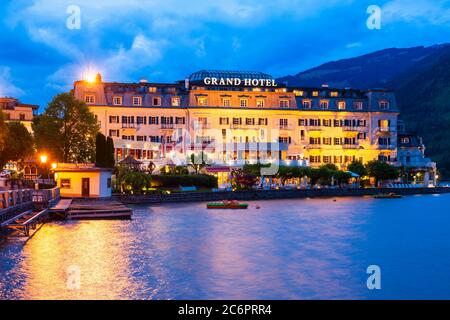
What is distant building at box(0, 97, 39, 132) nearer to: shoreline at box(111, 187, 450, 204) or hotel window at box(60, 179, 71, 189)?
shoreline at box(111, 187, 450, 204)

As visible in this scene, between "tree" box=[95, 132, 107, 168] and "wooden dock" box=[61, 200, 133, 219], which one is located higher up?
"tree" box=[95, 132, 107, 168]

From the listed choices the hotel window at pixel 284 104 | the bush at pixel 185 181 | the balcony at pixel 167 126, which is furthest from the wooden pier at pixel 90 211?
the hotel window at pixel 284 104

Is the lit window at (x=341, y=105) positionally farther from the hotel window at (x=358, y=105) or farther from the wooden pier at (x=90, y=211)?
the wooden pier at (x=90, y=211)

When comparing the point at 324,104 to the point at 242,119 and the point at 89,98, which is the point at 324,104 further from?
the point at 89,98

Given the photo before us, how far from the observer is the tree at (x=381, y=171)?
430ft

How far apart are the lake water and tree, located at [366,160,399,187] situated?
212ft

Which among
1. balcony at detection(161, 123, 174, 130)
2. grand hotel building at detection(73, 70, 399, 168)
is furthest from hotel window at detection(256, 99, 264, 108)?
balcony at detection(161, 123, 174, 130)

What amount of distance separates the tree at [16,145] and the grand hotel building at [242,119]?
1156 inches

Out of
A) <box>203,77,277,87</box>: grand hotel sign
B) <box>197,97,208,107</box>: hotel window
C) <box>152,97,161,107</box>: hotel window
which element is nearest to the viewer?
<box>152,97,161,107</box>: hotel window

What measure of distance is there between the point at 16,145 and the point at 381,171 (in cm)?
7222

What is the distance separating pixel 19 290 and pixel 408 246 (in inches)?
1158

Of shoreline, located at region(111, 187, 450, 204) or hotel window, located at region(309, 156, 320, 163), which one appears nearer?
shoreline, located at region(111, 187, 450, 204)

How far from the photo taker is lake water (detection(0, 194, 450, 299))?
31.5 meters

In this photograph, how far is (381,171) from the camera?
131125 millimetres
